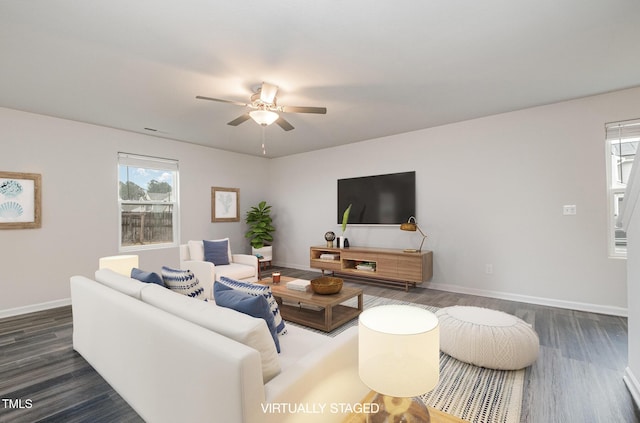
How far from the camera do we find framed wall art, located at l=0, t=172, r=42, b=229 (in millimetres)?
3484

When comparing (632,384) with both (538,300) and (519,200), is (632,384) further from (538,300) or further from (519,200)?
(519,200)

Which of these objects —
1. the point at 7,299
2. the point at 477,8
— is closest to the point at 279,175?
the point at 7,299

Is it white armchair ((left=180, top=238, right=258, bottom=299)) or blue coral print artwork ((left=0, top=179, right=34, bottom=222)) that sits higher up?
blue coral print artwork ((left=0, top=179, right=34, bottom=222))

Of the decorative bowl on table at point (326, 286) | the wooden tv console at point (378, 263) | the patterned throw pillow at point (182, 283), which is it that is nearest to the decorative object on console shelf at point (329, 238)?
the wooden tv console at point (378, 263)

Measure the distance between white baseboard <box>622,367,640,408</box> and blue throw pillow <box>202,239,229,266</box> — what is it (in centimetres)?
419

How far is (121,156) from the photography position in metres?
4.44

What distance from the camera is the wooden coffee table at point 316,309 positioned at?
278 cm

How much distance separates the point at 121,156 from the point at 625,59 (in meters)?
6.07

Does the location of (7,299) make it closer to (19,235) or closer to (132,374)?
(19,235)

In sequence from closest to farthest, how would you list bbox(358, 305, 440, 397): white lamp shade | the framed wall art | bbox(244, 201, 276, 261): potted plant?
bbox(358, 305, 440, 397): white lamp shade → the framed wall art → bbox(244, 201, 276, 261): potted plant

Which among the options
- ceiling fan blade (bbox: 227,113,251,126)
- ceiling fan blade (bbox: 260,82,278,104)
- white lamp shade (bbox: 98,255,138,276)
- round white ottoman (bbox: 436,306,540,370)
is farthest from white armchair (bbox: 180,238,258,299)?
round white ottoman (bbox: 436,306,540,370)

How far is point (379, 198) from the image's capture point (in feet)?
16.6

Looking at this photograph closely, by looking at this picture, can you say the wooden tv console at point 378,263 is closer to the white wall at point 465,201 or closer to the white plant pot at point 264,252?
the white wall at point 465,201

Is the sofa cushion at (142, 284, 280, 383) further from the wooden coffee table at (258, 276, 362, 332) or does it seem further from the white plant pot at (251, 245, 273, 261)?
the white plant pot at (251, 245, 273, 261)
